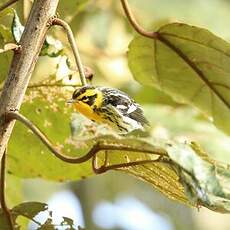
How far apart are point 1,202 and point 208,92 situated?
470 millimetres

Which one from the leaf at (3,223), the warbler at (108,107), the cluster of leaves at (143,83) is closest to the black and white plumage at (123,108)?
the warbler at (108,107)

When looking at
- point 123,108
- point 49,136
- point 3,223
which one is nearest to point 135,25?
point 123,108

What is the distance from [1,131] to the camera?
46.4 inches

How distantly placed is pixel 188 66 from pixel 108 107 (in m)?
0.28

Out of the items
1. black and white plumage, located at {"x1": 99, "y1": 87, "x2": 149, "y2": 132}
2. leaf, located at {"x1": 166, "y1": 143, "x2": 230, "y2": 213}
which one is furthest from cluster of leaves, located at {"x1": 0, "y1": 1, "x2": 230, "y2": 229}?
leaf, located at {"x1": 166, "y1": 143, "x2": 230, "y2": 213}

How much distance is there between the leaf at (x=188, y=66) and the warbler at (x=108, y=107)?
19cm

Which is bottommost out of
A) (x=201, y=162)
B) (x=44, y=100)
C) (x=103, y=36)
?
(x=201, y=162)

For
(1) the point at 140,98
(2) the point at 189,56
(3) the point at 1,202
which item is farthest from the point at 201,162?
(1) the point at 140,98

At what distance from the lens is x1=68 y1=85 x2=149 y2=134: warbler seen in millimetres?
1324

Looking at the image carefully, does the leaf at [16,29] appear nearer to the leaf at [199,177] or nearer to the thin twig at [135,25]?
the thin twig at [135,25]

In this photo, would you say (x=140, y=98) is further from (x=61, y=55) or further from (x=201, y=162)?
(x=201, y=162)

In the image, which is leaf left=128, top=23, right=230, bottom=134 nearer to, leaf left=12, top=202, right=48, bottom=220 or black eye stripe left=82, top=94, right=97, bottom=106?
black eye stripe left=82, top=94, right=97, bottom=106

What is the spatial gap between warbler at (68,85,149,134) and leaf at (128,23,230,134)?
0.62ft

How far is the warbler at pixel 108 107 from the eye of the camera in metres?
1.32
